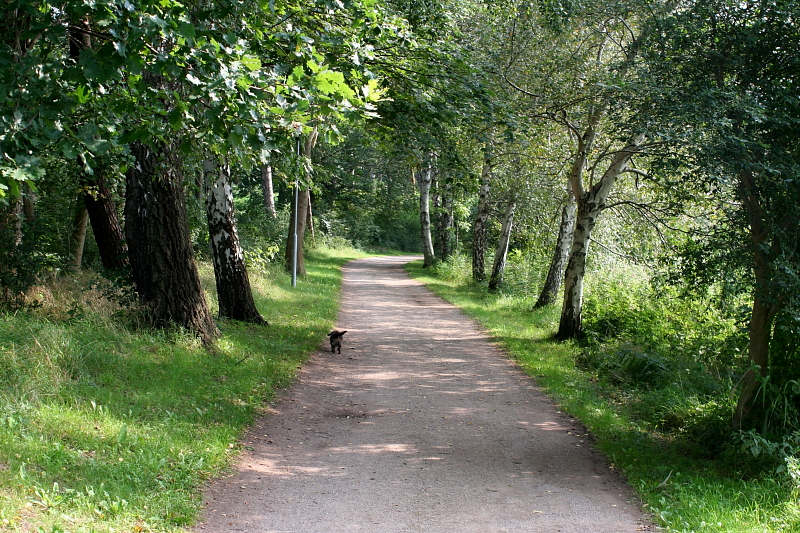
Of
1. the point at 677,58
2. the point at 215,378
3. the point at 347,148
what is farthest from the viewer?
the point at 347,148

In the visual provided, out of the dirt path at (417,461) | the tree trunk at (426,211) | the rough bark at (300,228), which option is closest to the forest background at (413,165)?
the dirt path at (417,461)

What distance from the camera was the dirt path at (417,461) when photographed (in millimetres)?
5035

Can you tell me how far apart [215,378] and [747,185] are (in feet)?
21.5

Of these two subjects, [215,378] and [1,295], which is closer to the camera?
[215,378]

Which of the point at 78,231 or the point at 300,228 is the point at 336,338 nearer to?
the point at 78,231

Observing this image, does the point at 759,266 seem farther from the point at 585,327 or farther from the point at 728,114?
the point at 585,327

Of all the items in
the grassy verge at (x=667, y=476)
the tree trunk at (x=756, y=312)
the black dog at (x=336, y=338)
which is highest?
the tree trunk at (x=756, y=312)

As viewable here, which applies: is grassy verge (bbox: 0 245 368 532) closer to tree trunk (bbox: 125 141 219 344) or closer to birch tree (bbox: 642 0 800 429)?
tree trunk (bbox: 125 141 219 344)

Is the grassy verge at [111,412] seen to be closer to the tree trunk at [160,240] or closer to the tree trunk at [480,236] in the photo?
the tree trunk at [160,240]

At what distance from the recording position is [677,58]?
7199 mm

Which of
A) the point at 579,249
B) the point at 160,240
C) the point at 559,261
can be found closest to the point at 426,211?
the point at 559,261

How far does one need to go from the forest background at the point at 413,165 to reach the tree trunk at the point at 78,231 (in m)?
0.08

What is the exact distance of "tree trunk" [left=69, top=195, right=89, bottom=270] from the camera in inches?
519

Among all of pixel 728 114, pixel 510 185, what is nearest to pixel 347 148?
pixel 510 185
